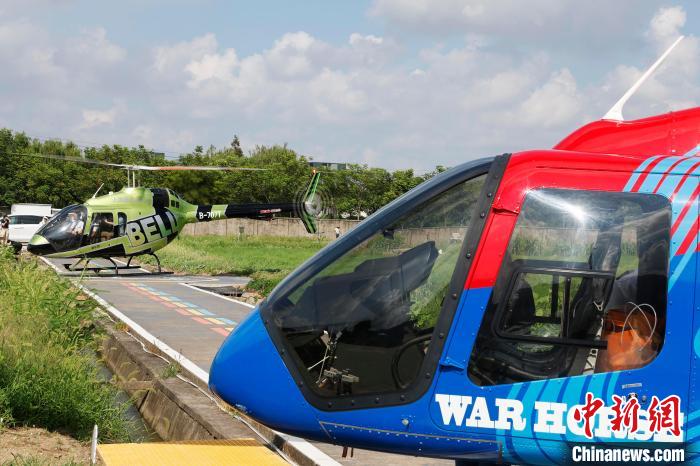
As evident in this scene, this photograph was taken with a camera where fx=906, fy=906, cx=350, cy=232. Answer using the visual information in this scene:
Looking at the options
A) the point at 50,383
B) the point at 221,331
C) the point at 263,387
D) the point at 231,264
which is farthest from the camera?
the point at 231,264

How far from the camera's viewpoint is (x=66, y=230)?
95.0 feet

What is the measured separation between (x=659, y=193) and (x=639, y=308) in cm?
66

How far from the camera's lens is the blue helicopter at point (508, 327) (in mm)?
4852

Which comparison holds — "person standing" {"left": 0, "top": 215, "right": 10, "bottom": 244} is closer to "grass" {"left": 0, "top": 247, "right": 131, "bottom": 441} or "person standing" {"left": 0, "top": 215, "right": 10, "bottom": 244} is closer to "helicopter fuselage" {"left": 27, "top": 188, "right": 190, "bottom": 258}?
"helicopter fuselage" {"left": 27, "top": 188, "right": 190, "bottom": 258}

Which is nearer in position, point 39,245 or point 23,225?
point 39,245

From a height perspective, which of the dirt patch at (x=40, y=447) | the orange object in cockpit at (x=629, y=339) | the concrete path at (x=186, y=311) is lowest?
the concrete path at (x=186, y=311)

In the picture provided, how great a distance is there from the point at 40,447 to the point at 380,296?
404cm

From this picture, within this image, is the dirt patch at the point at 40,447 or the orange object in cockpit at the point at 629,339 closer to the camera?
the orange object in cockpit at the point at 629,339

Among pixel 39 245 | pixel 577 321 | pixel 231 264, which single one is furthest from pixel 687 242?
pixel 231 264

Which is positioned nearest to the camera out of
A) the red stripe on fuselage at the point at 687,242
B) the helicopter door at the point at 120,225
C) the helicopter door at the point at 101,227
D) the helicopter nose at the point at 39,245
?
the red stripe on fuselage at the point at 687,242

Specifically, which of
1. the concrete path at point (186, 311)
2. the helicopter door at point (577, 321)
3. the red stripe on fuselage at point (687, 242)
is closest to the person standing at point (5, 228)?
the concrete path at point (186, 311)

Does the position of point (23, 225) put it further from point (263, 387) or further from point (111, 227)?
point (263, 387)

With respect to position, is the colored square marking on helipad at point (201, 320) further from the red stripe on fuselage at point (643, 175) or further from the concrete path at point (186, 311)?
the red stripe on fuselage at point (643, 175)

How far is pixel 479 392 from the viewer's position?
193 inches
